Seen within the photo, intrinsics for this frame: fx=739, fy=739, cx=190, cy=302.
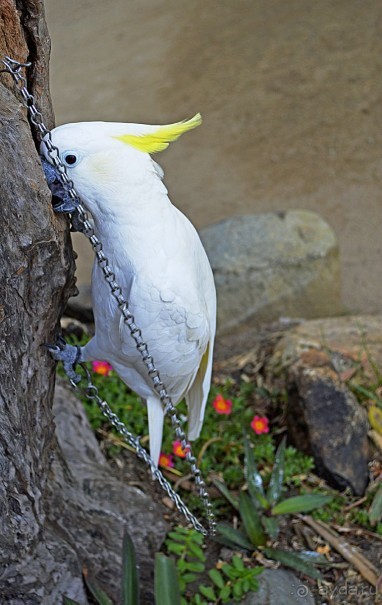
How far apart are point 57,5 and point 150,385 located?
503 cm

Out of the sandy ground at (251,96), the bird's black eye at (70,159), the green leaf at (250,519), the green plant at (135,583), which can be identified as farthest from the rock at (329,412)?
the bird's black eye at (70,159)

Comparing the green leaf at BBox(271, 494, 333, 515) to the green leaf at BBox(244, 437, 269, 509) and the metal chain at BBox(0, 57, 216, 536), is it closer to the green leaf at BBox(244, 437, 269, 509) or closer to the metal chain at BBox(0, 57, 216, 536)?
the green leaf at BBox(244, 437, 269, 509)

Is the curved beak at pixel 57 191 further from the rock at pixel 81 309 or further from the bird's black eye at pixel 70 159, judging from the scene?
the rock at pixel 81 309

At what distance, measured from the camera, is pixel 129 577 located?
1449 millimetres

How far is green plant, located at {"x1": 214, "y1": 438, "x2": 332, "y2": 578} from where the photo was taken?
168 centimetres

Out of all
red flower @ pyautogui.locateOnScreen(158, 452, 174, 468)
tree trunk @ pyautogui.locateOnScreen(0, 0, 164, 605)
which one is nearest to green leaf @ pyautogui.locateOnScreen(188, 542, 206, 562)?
tree trunk @ pyautogui.locateOnScreen(0, 0, 164, 605)

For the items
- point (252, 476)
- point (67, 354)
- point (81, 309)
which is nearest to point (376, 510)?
point (252, 476)

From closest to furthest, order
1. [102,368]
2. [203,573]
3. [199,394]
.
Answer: [199,394] < [203,573] < [102,368]

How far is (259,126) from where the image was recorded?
4.11 meters

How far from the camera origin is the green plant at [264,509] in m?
1.68

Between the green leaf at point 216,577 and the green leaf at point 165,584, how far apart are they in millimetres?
191

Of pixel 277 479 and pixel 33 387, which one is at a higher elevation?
pixel 33 387

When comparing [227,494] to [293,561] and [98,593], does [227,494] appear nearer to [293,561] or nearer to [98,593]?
[293,561]

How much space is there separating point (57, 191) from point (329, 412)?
3.51ft
